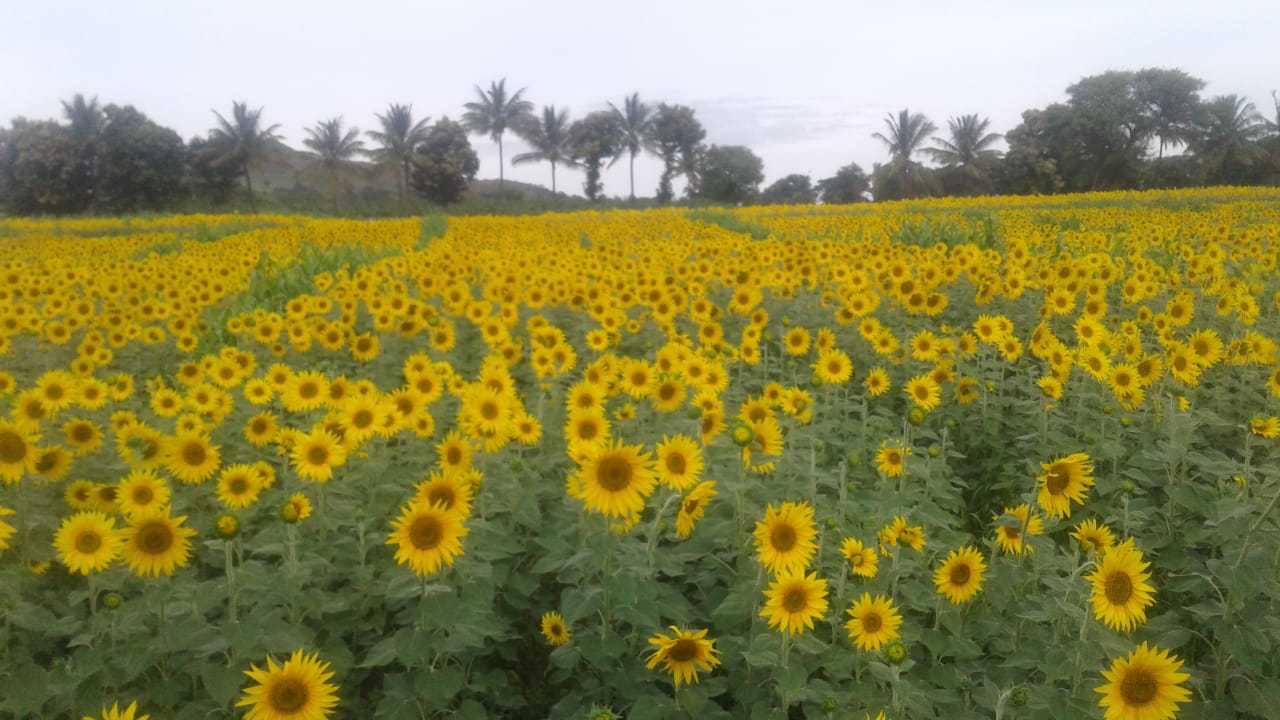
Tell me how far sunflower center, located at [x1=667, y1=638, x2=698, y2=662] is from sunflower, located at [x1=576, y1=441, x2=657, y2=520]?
0.41 m

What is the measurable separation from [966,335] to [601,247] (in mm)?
5554

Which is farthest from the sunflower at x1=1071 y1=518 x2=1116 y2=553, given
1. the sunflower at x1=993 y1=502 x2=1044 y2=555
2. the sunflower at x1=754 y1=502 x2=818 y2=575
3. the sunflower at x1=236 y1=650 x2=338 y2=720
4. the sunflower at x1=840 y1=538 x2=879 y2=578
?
the sunflower at x1=236 y1=650 x2=338 y2=720


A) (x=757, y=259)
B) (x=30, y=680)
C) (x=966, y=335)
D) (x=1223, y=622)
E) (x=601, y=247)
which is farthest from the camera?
(x=601, y=247)

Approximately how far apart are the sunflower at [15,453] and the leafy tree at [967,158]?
164ft

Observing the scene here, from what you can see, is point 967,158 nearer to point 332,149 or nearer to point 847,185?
point 847,185

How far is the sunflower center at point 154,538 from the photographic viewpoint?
222cm

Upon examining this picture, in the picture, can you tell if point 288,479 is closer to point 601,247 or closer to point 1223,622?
point 1223,622

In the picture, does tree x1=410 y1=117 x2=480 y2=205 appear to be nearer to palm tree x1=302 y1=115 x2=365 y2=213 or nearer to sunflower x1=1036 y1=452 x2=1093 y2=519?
palm tree x1=302 y1=115 x2=365 y2=213

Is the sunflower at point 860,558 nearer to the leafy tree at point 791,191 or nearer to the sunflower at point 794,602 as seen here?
the sunflower at point 794,602

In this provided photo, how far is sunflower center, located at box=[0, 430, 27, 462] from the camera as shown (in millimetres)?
2699

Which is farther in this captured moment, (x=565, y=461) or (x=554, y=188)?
(x=554, y=188)

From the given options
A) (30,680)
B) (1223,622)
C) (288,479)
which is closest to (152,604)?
(30,680)

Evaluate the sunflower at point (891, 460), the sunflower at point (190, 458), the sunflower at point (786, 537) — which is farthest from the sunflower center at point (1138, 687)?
the sunflower at point (190, 458)

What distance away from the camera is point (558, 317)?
7.00 m
